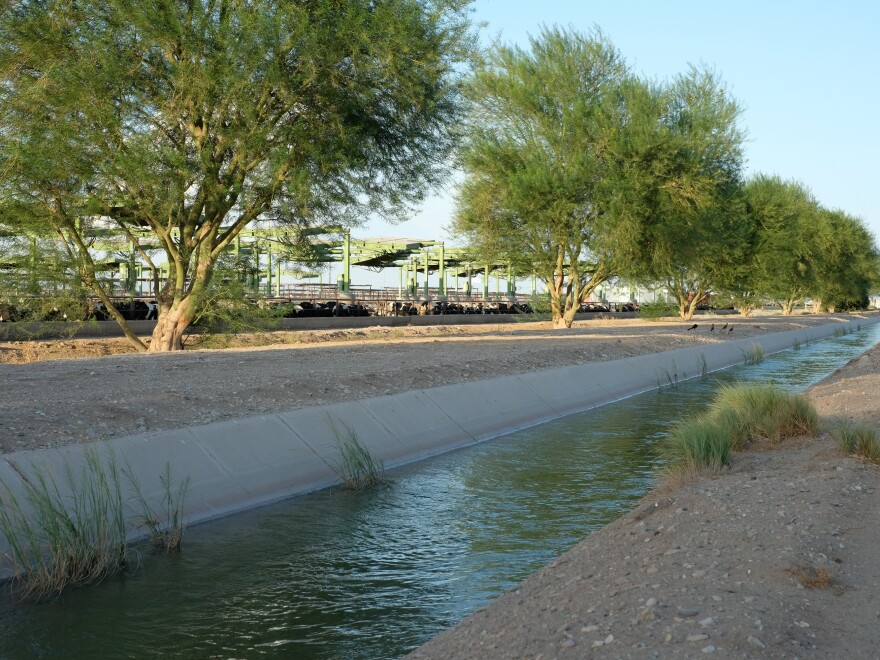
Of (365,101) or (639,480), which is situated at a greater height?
(365,101)

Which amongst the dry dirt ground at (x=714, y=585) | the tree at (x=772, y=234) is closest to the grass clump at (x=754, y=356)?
the tree at (x=772, y=234)

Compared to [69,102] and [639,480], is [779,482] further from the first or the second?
[69,102]

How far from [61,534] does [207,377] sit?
28.0ft

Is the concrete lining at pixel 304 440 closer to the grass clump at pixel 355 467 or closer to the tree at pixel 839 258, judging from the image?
the grass clump at pixel 355 467

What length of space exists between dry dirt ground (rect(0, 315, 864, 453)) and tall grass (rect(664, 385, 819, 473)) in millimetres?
5226

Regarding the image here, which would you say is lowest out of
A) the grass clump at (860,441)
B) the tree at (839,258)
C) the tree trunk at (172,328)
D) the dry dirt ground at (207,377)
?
the grass clump at (860,441)

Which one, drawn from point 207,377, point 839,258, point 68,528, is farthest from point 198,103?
point 839,258

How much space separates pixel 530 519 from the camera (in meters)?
9.41

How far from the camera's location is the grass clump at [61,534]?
7004 millimetres

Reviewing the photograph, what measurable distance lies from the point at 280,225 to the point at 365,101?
4804 mm

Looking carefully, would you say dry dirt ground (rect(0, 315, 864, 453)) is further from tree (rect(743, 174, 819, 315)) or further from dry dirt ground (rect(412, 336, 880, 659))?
tree (rect(743, 174, 819, 315))

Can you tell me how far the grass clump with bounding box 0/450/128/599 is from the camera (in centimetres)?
700

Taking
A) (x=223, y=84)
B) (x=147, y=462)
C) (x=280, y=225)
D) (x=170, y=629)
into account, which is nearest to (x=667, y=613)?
(x=170, y=629)

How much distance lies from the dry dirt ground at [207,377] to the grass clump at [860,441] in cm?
697
